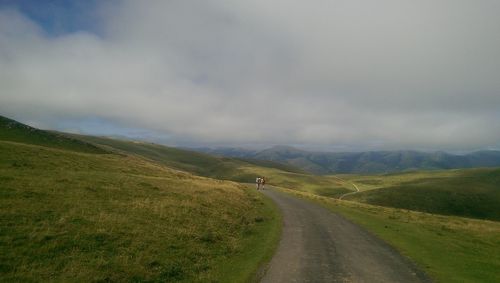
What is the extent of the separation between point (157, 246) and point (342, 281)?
10401mm

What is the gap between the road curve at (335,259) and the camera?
661 inches

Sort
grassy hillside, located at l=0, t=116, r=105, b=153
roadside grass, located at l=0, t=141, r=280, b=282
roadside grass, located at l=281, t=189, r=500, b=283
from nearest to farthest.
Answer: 1. roadside grass, located at l=0, t=141, r=280, b=282
2. roadside grass, located at l=281, t=189, r=500, b=283
3. grassy hillside, located at l=0, t=116, r=105, b=153

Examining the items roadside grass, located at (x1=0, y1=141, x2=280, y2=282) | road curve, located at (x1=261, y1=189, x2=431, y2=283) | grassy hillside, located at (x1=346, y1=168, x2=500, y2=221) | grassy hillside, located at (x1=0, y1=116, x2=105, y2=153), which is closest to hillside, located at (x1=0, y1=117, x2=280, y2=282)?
roadside grass, located at (x1=0, y1=141, x2=280, y2=282)

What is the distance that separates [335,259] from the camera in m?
20.0

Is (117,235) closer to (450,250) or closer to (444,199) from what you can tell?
(450,250)

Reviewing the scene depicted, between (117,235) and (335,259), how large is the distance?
1286cm

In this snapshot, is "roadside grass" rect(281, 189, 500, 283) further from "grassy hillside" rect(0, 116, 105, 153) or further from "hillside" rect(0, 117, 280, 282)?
"grassy hillside" rect(0, 116, 105, 153)

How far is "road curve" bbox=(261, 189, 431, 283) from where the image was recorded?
55.1 ft

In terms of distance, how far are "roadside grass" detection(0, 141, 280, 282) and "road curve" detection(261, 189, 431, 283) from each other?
4.97ft

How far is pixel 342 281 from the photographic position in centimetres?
1599

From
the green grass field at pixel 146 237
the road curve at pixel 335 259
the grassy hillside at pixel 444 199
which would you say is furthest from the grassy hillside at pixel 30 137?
the grassy hillside at pixel 444 199

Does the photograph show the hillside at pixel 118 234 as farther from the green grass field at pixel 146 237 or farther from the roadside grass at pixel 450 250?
the roadside grass at pixel 450 250

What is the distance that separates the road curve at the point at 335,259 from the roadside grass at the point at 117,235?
4.97 ft

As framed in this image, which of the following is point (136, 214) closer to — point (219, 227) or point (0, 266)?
point (219, 227)
